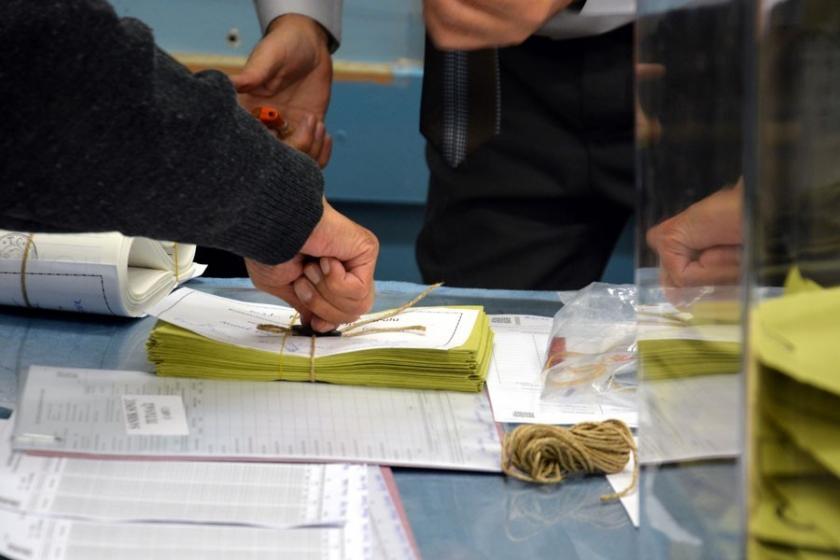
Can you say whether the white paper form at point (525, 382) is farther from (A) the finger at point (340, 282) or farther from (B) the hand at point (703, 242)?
(B) the hand at point (703, 242)

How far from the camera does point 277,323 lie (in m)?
1.08

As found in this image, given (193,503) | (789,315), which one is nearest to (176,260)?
(193,503)

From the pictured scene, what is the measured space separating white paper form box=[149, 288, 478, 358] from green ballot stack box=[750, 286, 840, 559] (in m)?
0.48

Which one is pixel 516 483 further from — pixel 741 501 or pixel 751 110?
pixel 751 110

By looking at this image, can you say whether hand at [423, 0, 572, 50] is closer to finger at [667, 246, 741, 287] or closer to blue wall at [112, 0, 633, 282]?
finger at [667, 246, 741, 287]

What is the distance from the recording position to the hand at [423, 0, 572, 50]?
1.15 meters

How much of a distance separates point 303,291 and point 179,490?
0.34 metres

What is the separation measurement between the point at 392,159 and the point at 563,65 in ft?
3.58

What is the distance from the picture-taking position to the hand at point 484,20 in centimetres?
115

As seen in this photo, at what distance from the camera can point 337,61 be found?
8.20ft

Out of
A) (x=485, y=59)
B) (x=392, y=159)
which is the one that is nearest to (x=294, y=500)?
(x=485, y=59)

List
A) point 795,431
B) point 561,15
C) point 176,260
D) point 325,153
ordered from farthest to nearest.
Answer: point 325,153
point 561,15
point 176,260
point 795,431

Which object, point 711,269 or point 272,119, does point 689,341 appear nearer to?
point 711,269

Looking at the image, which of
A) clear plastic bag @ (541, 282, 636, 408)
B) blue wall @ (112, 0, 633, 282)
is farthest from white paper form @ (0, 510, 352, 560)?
blue wall @ (112, 0, 633, 282)
